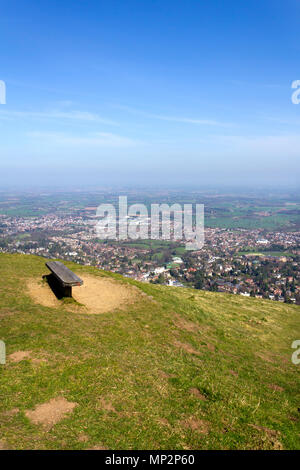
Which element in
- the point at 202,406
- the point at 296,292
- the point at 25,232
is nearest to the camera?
the point at 202,406

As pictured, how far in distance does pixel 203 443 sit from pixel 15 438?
10.9 ft

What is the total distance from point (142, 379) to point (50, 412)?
7.72ft

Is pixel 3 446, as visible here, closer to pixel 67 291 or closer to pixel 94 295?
pixel 67 291

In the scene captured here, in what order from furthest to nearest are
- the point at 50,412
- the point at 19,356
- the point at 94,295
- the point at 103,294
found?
the point at 103,294, the point at 94,295, the point at 19,356, the point at 50,412

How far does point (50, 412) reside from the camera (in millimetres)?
5117

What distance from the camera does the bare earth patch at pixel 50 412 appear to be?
485cm

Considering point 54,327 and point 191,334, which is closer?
point 54,327

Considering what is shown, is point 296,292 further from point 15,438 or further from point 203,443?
point 15,438

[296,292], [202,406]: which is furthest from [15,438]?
[296,292]

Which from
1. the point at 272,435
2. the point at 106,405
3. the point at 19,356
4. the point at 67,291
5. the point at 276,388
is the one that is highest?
the point at 67,291

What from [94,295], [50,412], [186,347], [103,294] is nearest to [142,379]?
[50,412]

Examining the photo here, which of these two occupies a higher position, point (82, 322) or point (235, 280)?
point (82, 322)

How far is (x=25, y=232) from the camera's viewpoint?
70188 millimetres
